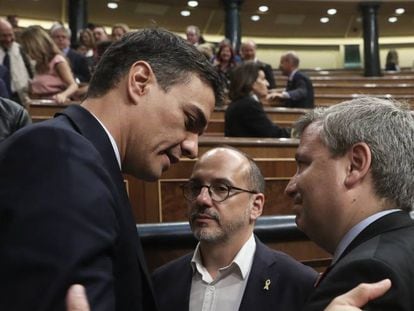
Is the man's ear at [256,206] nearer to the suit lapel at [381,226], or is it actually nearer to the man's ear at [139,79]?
the suit lapel at [381,226]

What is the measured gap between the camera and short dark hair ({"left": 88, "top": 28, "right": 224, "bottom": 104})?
1008 mm

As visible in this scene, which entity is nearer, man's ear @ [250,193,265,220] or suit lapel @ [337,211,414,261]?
suit lapel @ [337,211,414,261]

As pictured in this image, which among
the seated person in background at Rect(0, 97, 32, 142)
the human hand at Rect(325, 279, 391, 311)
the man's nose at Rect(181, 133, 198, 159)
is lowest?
the human hand at Rect(325, 279, 391, 311)

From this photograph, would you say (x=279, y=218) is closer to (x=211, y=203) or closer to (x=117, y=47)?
(x=211, y=203)

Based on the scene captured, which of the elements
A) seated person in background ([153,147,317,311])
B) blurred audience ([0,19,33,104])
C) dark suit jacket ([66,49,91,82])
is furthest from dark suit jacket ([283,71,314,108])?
seated person in background ([153,147,317,311])

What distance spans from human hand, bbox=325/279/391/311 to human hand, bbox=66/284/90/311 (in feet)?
1.15

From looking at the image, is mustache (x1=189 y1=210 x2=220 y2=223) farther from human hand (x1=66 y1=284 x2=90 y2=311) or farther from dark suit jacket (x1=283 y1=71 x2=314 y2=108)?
dark suit jacket (x1=283 y1=71 x2=314 y2=108)

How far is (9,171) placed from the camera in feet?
2.57

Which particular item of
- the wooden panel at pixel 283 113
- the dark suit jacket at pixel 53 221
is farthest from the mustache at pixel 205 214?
the wooden panel at pixel 283 113

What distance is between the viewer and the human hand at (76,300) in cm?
67

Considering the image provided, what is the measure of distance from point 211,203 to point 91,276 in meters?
0.98

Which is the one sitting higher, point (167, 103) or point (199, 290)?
Answer: point (167, 103)

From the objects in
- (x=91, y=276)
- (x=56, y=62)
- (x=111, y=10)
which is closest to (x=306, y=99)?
(x=56, y=62)

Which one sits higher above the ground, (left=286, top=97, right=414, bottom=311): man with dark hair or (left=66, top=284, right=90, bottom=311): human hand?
(left=286, top=97, right=414, bottom=311): man with dark hair
